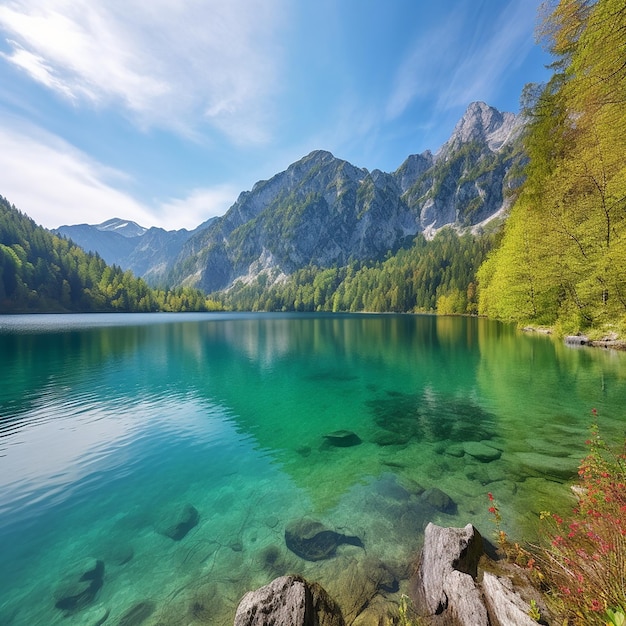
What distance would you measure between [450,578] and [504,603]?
112 cm

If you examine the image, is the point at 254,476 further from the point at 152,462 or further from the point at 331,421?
the point at 331,421

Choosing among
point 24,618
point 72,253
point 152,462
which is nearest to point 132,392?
point 152,462

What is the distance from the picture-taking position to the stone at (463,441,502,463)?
12998 millimetres

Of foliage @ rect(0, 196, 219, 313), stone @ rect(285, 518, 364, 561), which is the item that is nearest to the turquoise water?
stone @ rect(285, 518, 364, 561)

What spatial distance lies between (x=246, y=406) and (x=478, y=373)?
21.4 metres

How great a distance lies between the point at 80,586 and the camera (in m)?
7.57

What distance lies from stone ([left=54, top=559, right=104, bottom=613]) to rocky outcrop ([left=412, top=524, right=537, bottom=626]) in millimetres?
7835

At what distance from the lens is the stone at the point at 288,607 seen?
547 centimetres

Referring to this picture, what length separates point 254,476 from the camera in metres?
12.6

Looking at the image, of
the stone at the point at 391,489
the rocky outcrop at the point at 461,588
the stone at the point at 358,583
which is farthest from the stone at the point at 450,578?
the stone at the point at 391,489

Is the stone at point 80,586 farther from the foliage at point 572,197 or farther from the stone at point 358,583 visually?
the foliage at point 572,197

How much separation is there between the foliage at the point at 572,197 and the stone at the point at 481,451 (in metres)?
16.1

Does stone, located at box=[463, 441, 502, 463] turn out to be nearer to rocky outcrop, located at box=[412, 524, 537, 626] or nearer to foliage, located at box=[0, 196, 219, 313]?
rocky outcrop, located at box=[412, 524, 537, 626]

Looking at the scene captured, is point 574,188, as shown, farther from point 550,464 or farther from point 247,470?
point 247,470
